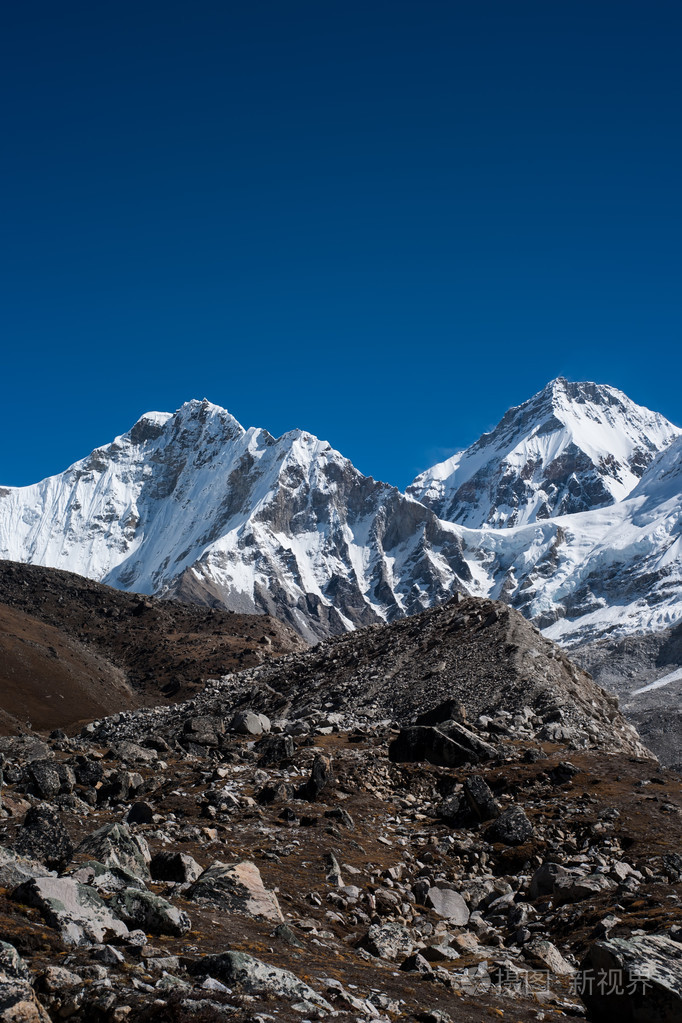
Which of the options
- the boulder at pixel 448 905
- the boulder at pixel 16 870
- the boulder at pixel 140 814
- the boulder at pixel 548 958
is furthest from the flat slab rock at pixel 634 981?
the boulder at pixel 140 814

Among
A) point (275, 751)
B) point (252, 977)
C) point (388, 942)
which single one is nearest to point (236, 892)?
point (388, 942)

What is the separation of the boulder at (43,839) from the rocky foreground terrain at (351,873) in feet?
0.16

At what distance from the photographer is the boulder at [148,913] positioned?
12.2 m

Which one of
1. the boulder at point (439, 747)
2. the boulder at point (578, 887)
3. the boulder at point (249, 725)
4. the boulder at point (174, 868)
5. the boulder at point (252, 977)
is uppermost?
the boulder at point (249, 725)

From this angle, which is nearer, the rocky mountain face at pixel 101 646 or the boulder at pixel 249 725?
the boulder at pixel 249 725

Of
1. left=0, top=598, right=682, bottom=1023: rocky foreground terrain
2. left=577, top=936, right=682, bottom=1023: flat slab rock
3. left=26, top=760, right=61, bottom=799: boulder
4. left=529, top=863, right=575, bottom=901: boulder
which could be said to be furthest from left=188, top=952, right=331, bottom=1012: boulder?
left=26, top=760, right=61, bottom=799: boulder

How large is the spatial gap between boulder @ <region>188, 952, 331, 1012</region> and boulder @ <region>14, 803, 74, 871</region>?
5.27 metres

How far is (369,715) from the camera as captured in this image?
1796 inches

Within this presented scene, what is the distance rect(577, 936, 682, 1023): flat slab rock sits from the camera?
11656 mm

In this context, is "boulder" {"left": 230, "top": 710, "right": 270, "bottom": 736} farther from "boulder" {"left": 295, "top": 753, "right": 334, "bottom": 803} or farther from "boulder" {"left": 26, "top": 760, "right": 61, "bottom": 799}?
"boulder" {"left": 26, "top": 760, "right": 61, "bottom": 799}

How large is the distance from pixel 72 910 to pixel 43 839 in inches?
202

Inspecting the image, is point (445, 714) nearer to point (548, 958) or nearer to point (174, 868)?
point (548, 958)

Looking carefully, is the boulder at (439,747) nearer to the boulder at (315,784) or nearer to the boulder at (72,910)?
the boulder at (315,784)

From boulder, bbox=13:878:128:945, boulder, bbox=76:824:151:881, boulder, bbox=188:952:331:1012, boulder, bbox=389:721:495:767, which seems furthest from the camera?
boulder, bbox=389:721:495:767
